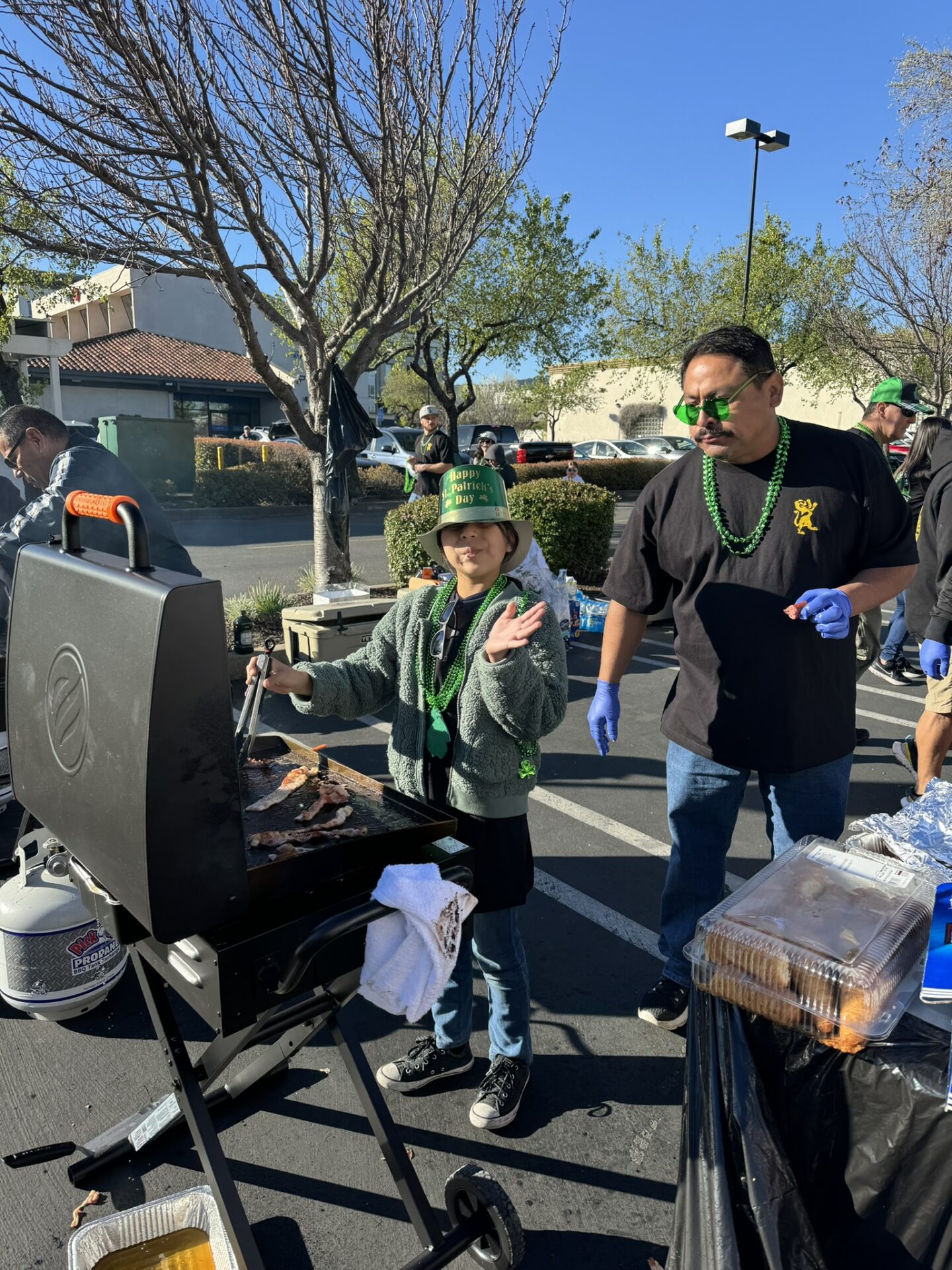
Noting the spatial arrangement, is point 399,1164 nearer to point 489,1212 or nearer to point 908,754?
point 489,1212

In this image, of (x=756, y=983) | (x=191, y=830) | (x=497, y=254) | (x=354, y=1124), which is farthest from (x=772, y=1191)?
(x=497, y=254)

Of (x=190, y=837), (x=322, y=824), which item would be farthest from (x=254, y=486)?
(x=190, y=837)

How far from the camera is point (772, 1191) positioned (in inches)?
58.9

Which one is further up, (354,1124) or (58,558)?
(58,558)

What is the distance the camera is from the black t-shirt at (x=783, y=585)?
2418 millimetres

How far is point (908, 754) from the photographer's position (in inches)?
191

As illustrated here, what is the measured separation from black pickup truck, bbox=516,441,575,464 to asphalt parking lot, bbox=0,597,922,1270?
73.3ft

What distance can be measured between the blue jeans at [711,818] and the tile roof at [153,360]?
99.4ft

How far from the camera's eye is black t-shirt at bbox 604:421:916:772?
7.93ft

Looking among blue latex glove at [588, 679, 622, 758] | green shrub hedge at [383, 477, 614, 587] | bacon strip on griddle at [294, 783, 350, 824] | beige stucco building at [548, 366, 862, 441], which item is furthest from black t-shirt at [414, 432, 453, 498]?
beige stucco building at [548, 366, 862, 441]

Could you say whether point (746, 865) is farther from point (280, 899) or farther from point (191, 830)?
point (191, 830)

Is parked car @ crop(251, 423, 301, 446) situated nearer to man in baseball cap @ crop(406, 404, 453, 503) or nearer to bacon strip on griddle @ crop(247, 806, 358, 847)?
man in baseball cap @ crop(406, 404, 453, 503)

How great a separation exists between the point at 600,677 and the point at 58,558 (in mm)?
1924

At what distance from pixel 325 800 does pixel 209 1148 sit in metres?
0.74
